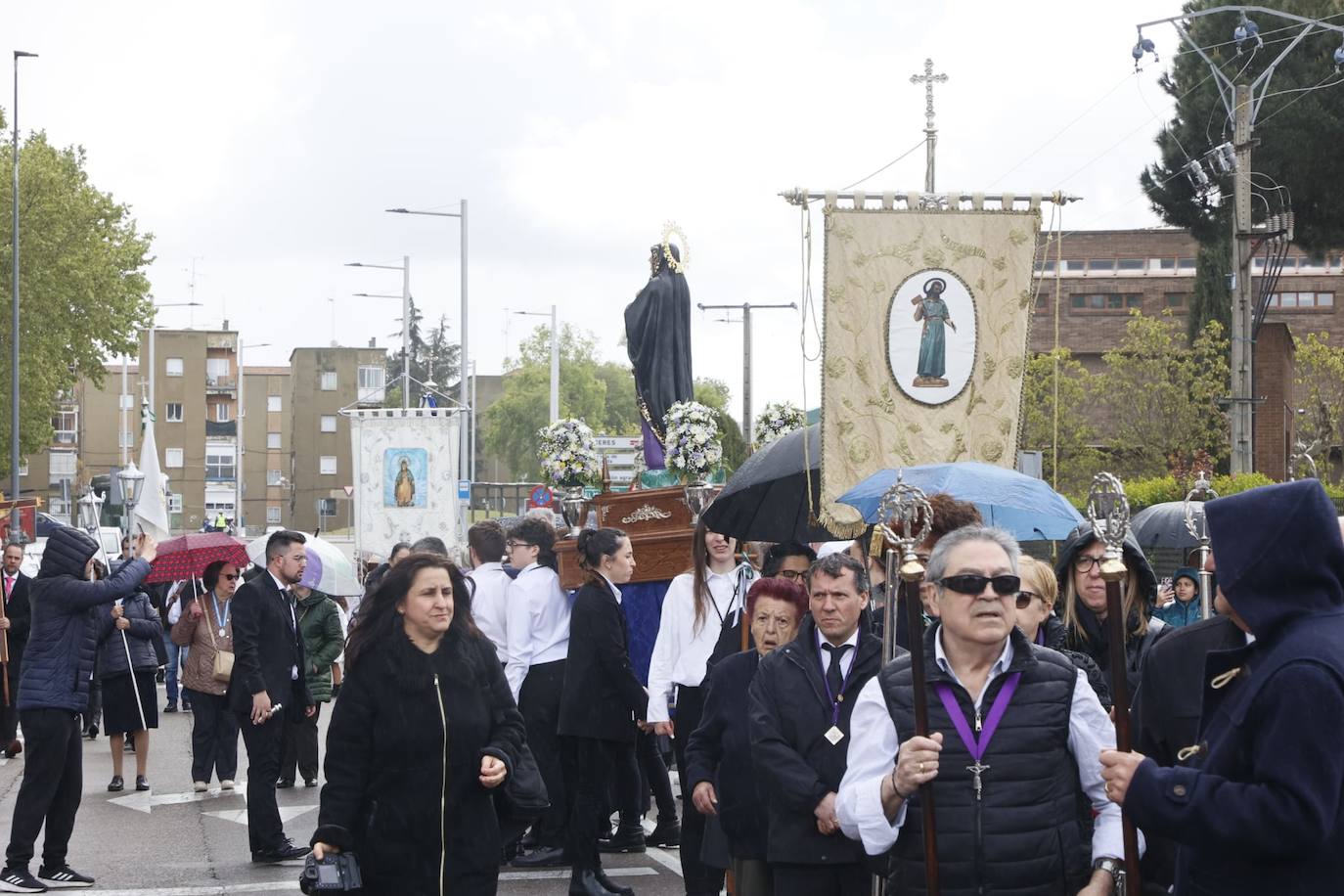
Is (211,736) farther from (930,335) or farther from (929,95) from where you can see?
(929,95)

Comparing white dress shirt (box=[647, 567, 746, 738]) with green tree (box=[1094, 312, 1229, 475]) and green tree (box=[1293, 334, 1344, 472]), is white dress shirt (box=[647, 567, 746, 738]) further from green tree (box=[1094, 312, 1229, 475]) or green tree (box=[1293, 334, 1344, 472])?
green tree (box=[1094, 312, 1229, 475])

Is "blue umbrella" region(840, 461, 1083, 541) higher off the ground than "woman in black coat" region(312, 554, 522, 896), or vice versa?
"blue umbrella" region(840, 461, 1083, 541)

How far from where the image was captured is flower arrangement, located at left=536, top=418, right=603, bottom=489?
14.2 meters

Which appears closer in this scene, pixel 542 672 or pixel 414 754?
pixel 414 754

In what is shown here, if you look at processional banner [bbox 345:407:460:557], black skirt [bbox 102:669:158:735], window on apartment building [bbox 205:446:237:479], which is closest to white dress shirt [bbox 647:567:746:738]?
black skirt [bbox 102:669:158:735]

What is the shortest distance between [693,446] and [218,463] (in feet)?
367

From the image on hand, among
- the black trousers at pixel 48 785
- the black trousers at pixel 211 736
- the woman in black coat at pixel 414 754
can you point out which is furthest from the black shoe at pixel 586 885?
the black trousers at pixel 211 736

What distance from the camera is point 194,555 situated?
1517 centimetres

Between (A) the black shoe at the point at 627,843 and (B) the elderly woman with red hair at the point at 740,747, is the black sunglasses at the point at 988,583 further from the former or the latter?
(A) the black shoe at the point at 627,843

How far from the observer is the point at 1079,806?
16.4 feet

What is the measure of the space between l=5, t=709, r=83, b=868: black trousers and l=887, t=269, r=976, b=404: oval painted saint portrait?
5.65 m

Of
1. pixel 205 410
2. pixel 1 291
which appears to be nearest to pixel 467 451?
pixel 1 291

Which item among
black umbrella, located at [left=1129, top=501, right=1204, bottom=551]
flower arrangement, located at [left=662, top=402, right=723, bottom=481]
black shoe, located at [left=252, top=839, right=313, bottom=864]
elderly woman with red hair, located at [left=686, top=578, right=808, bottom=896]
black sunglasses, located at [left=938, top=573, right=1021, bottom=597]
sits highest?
flower arrangement, located at [left=662, top=402, right=723, bottom=481]

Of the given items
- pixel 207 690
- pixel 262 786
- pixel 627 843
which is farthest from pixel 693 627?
pixel 207 690
